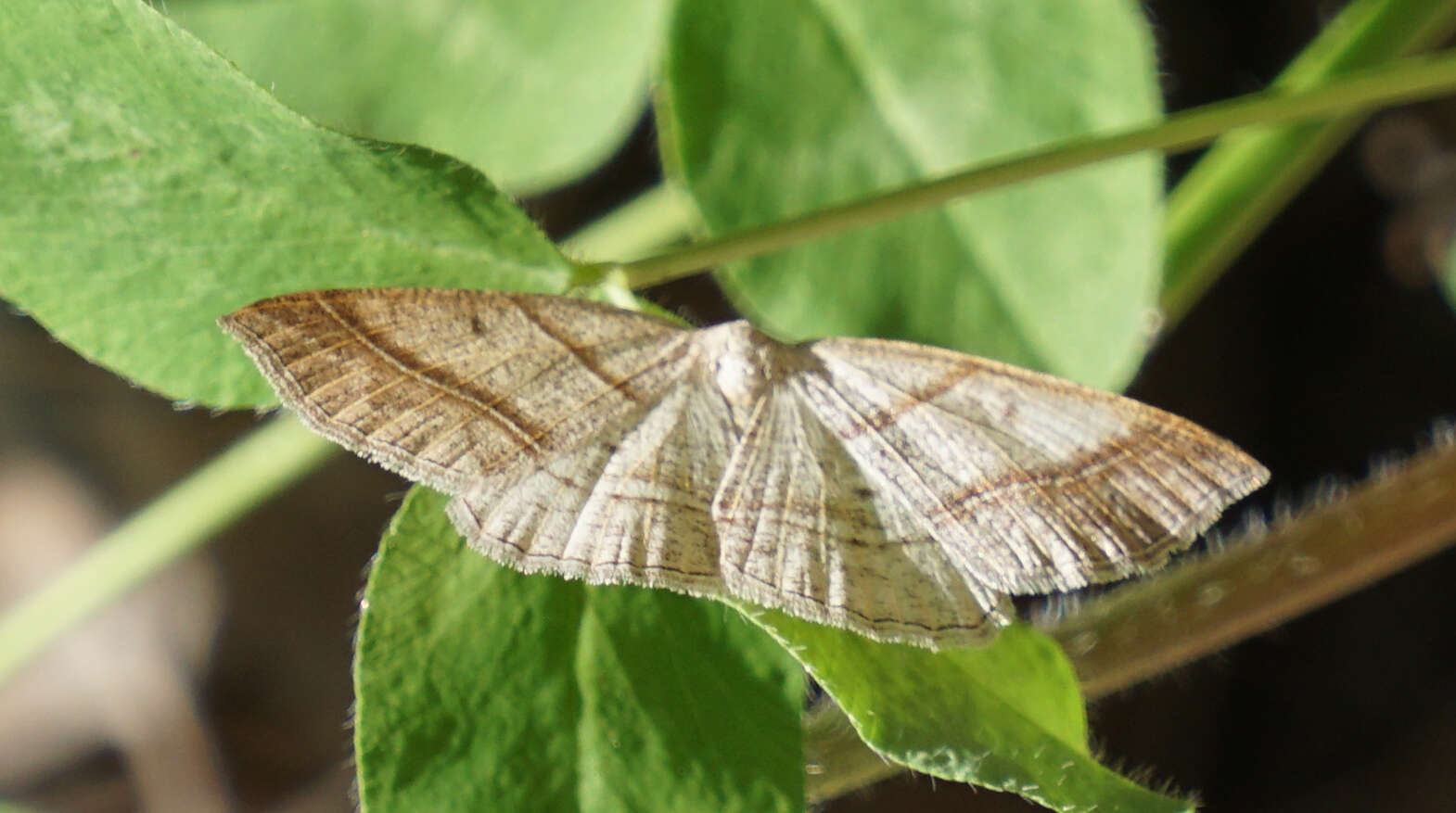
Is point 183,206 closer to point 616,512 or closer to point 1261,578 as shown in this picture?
point 616,512

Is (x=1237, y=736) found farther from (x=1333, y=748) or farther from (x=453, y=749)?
(x=453, y=749)

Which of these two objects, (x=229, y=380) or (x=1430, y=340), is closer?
(x=229, y=380)

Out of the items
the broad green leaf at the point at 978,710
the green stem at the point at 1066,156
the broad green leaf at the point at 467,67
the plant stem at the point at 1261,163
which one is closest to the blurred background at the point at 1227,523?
the plant stem at the point at 1261,163

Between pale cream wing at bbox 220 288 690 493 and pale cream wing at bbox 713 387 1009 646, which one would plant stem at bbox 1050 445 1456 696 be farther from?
pale cream wing at bbox 220 288 690 493

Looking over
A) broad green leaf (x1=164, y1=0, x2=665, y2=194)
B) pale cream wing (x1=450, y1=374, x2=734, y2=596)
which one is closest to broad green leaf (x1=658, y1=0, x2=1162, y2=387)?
broad green leaf (x1=164, y1=0, x2=665, y2=194)

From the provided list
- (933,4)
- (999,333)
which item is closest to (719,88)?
(933,4)

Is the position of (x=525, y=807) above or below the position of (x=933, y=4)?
below
